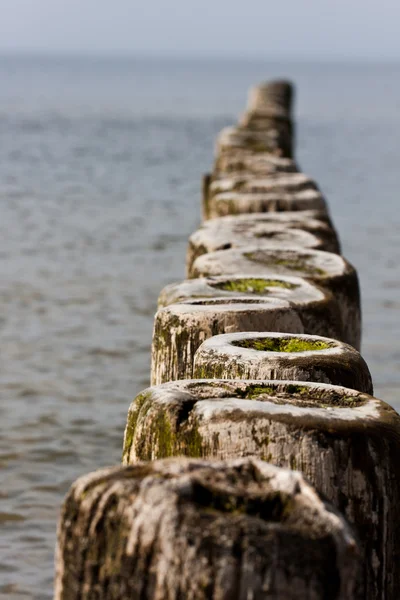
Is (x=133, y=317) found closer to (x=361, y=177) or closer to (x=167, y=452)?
(x=167, y=452)

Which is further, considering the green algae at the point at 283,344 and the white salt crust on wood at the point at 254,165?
the white salt crust on wood at the point at 254,165

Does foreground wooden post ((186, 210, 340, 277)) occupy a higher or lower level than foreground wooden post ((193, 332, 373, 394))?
higher

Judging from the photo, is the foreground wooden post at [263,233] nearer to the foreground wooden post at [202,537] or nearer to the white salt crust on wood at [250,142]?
the foreground wooden post at [202,537]

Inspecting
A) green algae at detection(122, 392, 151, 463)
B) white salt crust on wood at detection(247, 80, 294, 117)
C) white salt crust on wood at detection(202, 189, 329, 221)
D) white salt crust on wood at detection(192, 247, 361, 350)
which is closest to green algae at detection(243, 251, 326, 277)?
white salt crust on wood at detection(192, 247, 361, 350)

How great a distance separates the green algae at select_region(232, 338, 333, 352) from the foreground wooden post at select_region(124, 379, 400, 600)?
0.55 metres

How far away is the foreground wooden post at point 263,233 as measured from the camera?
4719 mm

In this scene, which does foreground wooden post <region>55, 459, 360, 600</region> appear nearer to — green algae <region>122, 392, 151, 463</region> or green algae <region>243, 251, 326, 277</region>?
green algae <region>122, 392, 151, 463</region>

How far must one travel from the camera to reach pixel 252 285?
12.4ft

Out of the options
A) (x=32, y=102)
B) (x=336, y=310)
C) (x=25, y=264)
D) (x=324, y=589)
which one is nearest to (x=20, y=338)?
(x=25, y=264)

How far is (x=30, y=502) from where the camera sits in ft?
16.5

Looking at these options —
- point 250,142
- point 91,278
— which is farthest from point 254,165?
point 91,278

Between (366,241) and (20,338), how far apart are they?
6096mm

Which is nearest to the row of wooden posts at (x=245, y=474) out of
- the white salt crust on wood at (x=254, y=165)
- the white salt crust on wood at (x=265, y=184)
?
the white salt crust on wood at (x=265, y=184)

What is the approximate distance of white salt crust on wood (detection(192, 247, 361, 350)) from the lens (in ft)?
13.2
